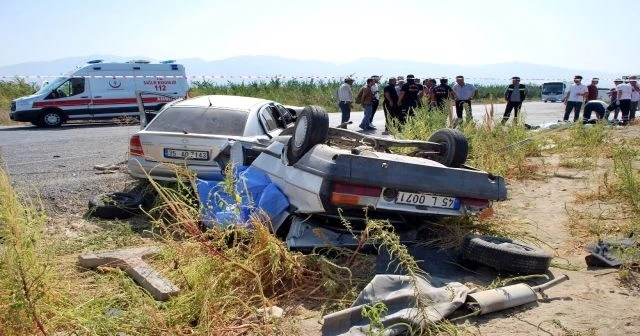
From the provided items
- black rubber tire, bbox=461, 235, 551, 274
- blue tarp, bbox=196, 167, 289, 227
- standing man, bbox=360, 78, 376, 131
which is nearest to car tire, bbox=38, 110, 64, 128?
standing man, bbox=360, 78, 376, 131

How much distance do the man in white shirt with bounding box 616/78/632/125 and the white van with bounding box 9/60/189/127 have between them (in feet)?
49.6

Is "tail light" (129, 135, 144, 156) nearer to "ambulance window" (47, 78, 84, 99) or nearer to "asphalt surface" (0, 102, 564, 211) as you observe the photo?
"asphalt surface" (0, 102, 564, 211)

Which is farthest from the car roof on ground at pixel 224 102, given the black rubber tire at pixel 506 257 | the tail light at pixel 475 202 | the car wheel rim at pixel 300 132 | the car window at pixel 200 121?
the black rubber tire at pixel 506 257

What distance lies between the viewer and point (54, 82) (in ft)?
60.4

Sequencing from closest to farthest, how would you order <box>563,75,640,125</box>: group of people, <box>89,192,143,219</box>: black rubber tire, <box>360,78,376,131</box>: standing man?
1. <box>89,192,143,219</box>: black rubber tire
2. <box>563,75,640,125</box>: group of people
3. <box>360,78,376,131</box>: standing man

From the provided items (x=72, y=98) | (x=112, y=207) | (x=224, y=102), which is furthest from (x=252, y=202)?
(x=72, y=98)

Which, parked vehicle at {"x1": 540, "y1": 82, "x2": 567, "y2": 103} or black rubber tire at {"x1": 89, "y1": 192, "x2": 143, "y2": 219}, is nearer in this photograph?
black rubber tire at {"x1": 89, "y1": 192, "x2": 143, "y2": 219}

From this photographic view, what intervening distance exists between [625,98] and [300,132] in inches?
643

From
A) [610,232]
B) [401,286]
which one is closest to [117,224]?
[401,286]

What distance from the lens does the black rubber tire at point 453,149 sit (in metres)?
4.97

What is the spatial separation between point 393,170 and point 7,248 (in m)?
2.64

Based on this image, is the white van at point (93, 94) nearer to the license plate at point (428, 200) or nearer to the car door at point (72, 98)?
the car door at point (72, 98)

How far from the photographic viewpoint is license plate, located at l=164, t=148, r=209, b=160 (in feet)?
19.5

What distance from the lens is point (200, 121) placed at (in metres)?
6.37
